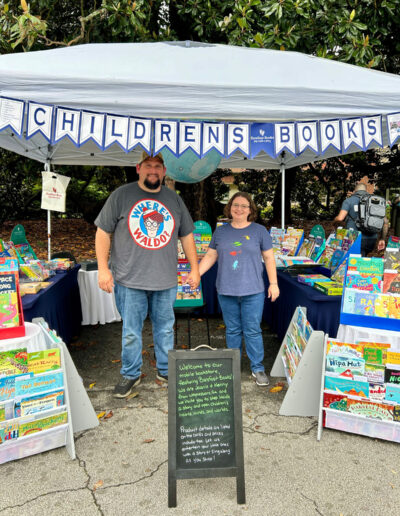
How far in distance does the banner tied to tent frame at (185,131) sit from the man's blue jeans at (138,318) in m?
1.12

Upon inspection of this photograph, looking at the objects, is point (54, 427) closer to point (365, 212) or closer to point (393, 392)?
point (393, 392)

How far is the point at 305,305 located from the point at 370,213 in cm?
316

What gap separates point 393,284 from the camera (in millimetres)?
2912

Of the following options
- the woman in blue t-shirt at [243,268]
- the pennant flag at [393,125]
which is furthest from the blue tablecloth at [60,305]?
the pennant flag at [393,125]

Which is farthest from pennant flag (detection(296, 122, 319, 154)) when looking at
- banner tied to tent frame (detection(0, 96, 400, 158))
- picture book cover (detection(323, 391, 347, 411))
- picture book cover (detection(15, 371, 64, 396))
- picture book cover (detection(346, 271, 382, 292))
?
picture book cover (detection(15, 371, 64, 396))

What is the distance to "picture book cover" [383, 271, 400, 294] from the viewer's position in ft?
9.53

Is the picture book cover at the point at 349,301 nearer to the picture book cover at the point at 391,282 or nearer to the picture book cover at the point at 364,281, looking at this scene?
the picture book cover at the point at 364,281

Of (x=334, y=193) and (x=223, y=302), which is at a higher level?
(x=334, y=193)

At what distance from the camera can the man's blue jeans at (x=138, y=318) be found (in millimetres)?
3164

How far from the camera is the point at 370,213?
20.2 ft

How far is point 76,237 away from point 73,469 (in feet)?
35.7

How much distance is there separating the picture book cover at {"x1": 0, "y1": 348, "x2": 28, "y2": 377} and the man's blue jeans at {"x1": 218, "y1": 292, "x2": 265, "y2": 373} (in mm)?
1622

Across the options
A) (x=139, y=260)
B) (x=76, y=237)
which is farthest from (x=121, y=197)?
(x=76, y=237)

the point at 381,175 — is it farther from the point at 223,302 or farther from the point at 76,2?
the point at 223,302
